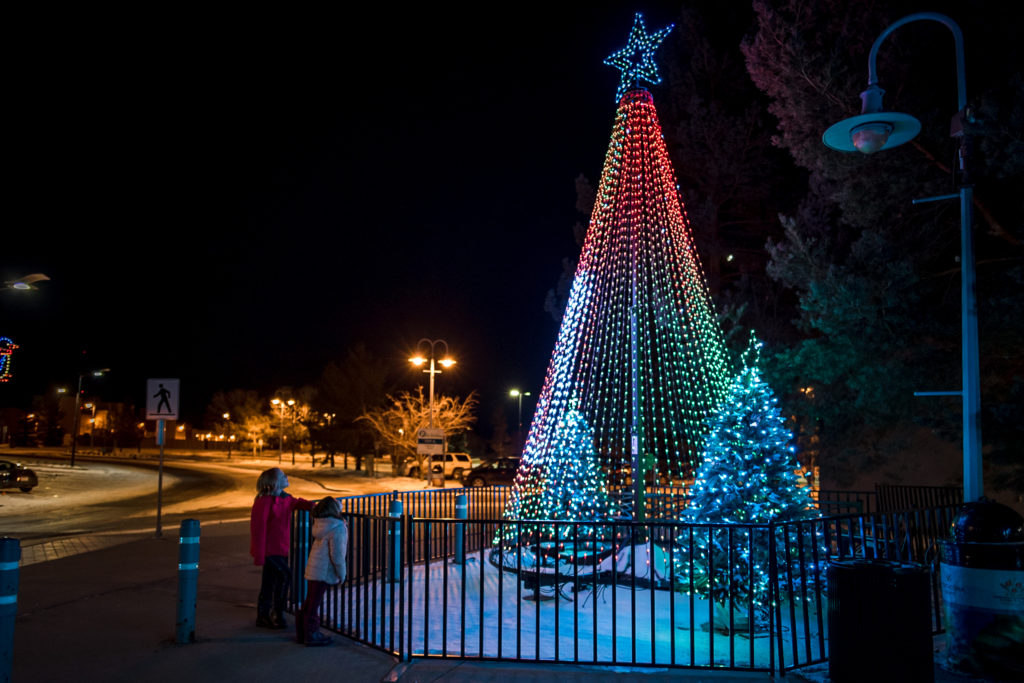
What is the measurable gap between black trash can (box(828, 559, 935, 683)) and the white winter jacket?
3962mm

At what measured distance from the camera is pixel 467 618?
26.3 feet

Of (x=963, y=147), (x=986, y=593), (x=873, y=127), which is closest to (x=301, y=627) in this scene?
(x=986, y=593)

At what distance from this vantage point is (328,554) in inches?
250

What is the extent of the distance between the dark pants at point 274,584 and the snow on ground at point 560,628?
24.0 inches

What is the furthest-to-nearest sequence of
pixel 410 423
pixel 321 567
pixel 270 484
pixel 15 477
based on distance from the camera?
pixel 410 423
pixel 15 477
pixel 270 484
pixel 321 567

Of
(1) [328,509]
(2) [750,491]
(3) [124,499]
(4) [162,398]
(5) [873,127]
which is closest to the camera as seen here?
(1) [328,509]

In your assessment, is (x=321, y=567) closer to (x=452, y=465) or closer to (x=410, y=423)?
(x=452, y=465)

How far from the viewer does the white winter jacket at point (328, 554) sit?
6309mm

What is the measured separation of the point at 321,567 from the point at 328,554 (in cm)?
12

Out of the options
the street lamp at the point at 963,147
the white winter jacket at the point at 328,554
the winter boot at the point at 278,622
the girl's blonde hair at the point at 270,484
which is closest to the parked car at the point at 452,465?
the winter boot at the point at 278,622

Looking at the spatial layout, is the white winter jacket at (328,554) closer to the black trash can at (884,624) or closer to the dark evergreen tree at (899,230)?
the black trash can at (884,624)

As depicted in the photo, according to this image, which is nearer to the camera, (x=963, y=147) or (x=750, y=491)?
(x=963, y=147)

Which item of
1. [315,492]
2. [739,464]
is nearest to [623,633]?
[739,464]

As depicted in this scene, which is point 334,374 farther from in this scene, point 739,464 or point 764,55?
point 739,464
